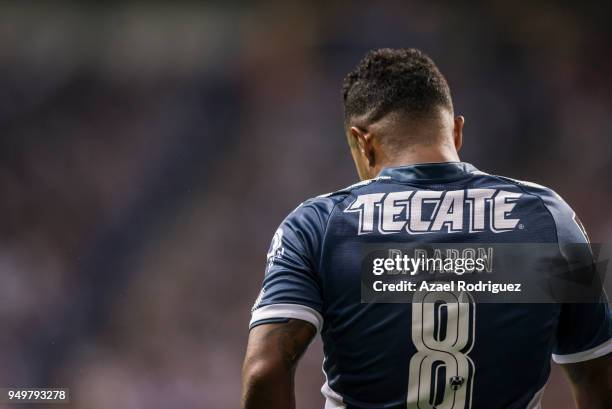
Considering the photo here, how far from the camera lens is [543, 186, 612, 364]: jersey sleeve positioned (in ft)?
4.17

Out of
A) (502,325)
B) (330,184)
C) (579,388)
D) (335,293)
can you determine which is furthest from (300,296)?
(330,184)

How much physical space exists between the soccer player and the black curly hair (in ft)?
0.67

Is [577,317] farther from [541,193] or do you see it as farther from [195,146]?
[195,146]

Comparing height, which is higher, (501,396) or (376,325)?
(376,325)

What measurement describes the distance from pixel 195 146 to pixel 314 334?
164 inches

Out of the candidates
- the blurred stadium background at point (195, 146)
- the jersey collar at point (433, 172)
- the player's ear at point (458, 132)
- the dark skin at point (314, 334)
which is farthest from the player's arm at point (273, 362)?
the blurred stadium background at point (195, 146)

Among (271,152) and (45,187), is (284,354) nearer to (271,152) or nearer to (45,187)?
(271,152)

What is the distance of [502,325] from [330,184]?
392 centimetres

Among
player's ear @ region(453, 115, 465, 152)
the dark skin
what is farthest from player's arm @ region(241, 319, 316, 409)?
player's ear @ region(453, 115, 465, 152)

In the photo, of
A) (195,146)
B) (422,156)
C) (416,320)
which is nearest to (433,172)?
(422,156)

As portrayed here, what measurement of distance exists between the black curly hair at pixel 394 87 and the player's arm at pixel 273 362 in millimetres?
544

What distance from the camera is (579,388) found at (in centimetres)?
135

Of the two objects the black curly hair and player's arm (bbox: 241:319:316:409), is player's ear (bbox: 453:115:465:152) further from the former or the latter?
player's arm (bbox: 241:319:316:409)

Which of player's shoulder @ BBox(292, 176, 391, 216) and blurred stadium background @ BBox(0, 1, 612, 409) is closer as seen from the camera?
player's shoulder @ BBox(292, 176, 391, 216)
